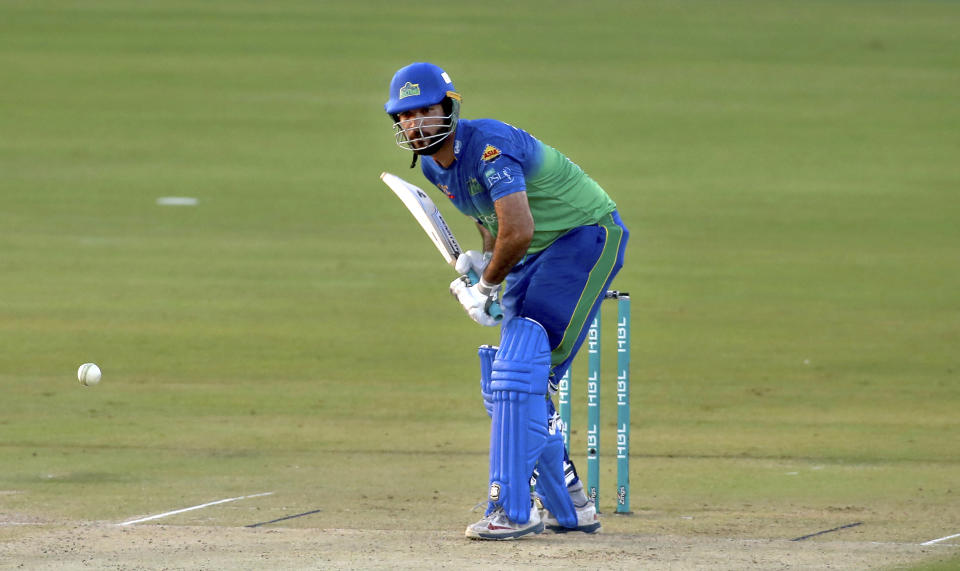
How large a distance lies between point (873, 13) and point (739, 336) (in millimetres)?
23053

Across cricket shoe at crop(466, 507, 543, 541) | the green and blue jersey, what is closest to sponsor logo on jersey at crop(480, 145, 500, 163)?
the green and blue jersey

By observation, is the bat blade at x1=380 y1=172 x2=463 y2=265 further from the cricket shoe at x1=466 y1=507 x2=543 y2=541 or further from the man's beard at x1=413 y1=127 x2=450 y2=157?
the cricket shoe at x1=466 y1=507 x2=543 y2=541

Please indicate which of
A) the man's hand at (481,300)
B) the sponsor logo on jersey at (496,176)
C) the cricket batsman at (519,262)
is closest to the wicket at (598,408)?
the cricket batsman at (519,262)

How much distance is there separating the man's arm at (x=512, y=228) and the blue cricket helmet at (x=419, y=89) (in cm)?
46

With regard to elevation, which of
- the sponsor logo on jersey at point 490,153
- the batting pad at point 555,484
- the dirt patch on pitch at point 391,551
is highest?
the sponsor logo on jersey at point 490,153

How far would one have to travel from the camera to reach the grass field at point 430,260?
7855mm

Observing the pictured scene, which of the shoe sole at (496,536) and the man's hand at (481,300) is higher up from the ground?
the man's hand at (481,300)

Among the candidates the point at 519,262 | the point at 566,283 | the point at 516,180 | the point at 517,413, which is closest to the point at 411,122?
the point at 516,180

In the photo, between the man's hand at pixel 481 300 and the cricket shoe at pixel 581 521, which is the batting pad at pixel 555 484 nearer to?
the cricket shoe at pixel 581 521

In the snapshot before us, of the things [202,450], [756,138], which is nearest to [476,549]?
[202,450]

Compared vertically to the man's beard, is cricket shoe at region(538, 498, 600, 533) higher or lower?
lower

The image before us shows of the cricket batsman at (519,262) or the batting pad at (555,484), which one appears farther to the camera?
the batting pad at (555,484)

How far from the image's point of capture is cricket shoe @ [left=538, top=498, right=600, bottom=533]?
6065 mm

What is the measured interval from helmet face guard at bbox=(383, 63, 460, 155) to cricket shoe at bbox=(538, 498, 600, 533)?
5.16ft
